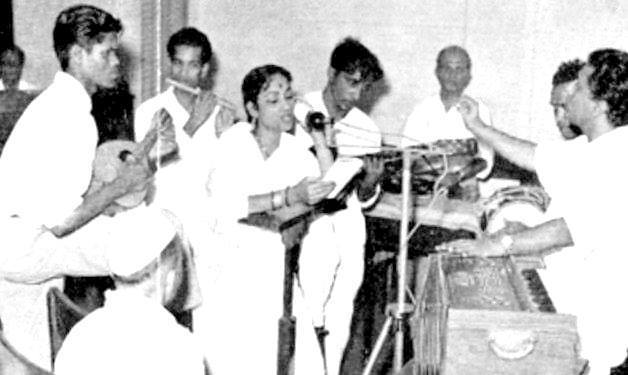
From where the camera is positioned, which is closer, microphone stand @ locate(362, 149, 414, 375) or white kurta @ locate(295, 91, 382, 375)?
microphone stand @ locate(362, 149, 414, 375)

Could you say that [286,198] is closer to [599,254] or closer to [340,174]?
[340,174]

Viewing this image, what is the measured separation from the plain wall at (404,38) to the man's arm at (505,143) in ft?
8.77

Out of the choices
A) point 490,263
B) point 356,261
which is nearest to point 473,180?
point 356,261

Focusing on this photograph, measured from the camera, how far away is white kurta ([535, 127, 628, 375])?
3.27 metres

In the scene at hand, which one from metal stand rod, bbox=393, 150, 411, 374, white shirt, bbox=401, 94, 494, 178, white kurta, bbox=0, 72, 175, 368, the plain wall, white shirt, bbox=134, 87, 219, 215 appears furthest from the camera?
the plain wall

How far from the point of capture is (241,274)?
3996 millimetres

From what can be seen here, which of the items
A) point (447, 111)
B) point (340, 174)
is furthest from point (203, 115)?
point (447, 111)

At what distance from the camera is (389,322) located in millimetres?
4020

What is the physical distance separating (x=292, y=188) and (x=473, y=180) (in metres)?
2.56

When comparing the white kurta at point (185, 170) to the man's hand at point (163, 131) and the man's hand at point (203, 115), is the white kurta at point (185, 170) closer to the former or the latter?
the man's hand at point (203, 115)

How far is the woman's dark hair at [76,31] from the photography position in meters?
3.93

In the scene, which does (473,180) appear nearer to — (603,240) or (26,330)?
(603,240)

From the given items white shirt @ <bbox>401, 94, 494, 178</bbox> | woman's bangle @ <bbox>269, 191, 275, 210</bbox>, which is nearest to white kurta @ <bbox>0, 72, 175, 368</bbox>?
woman's bangle @ <bbox>269, 191, 275, 210</bbox>

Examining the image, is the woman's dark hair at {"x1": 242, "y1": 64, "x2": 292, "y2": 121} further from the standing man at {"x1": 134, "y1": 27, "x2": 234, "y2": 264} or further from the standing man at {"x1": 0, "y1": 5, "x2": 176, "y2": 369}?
the standing man at {"x1": 0, "y1": 5, "x2": 176, "y2": 369}
